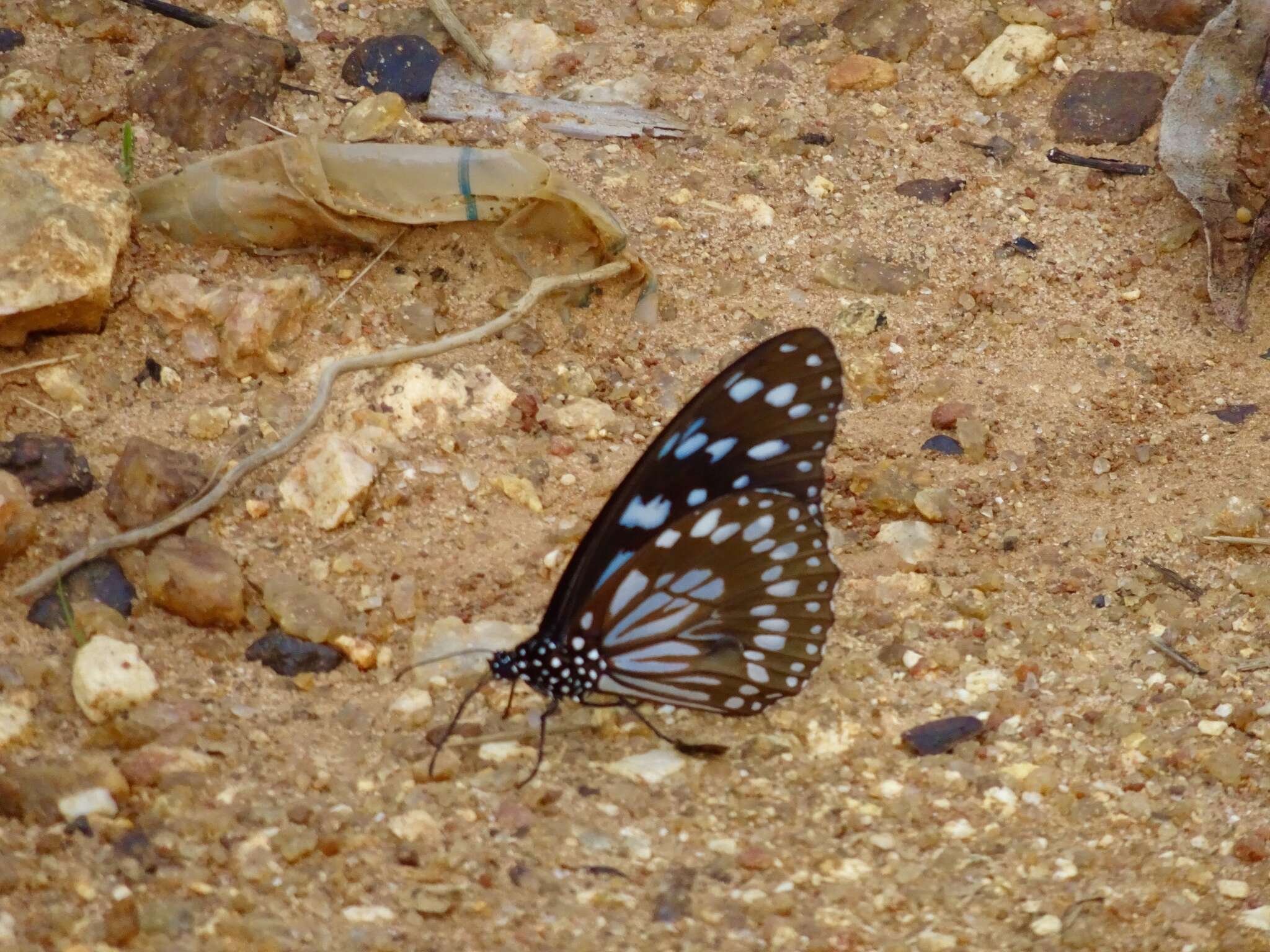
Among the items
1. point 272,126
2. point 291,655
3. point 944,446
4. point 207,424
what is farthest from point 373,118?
point 944,446

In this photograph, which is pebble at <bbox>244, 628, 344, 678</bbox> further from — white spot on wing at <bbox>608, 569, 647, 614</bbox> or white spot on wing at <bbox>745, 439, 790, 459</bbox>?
white spot on wing at <bbox>745, 439, 790, 459</bbox>

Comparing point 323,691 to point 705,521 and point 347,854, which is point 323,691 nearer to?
point 347,854

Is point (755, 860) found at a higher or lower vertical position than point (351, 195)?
lower

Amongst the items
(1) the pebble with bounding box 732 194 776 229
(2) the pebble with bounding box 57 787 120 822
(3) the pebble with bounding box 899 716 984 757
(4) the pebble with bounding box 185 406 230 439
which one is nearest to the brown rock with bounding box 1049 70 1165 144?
(1) the pebble with bounding box 732 194 776 229

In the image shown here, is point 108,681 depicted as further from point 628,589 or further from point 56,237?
point 56,237

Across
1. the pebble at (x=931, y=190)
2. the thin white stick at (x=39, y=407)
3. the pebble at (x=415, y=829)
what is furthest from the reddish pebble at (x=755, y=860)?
the pebble at (x=931, y=190)

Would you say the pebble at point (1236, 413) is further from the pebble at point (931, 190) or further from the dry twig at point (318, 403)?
the dry twig at point (318, 403)
